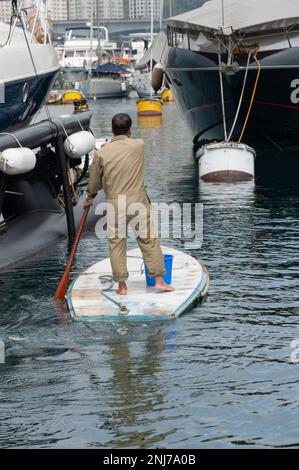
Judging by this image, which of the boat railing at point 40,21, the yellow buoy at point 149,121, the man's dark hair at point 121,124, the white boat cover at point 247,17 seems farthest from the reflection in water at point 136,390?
the yellow buoy at point 149,121

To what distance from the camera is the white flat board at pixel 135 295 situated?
416 inches

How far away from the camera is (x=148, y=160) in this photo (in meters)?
27.5

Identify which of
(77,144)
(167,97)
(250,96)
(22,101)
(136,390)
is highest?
(22,101)

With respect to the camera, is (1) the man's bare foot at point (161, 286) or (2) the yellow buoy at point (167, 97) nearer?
(1) the man's bare foot at point (161, 286)

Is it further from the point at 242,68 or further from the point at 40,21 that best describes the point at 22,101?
the point at 242,68

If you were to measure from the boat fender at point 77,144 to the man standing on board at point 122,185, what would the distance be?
413cm

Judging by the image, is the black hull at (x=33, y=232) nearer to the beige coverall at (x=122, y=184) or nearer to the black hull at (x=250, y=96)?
the beige coverall at (x=122, y=184)

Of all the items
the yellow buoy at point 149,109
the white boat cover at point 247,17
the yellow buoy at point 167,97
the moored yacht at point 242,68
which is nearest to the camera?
the white boat cover at point 247,17

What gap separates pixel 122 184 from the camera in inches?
419

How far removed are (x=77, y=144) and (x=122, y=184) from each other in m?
4.40

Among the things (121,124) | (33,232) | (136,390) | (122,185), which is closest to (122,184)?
(122,185)

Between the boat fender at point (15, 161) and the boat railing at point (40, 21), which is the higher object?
the boat railing at point (40, 21)

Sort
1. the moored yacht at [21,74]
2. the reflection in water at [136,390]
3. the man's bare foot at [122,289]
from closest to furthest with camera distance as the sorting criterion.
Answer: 1. the reflection in water at [136,390]
2. the man's bare foot at [122,289]
3. the moored yacht at [21,74]
